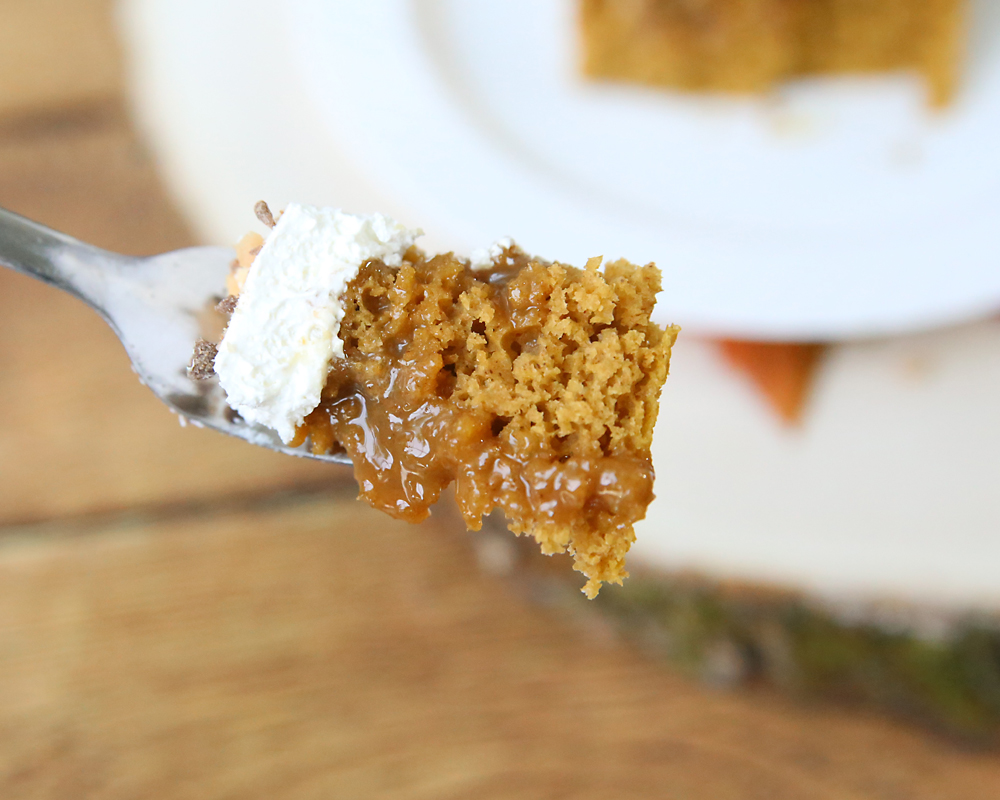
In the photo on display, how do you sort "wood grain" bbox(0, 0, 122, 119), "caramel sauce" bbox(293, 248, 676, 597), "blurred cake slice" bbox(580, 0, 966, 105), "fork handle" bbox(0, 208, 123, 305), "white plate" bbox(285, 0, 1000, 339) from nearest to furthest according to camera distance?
"caramel sauce" bbox(293, 248, 676, 597) → "fork handle" bbox(0, 208, 123, 305) → "white plate" bbox(285, 0, 1000, 339) → "blurred cake slice" bbox(580, 0, 966, 105) → "wood grain" bbox(0, 0, 122, 119)

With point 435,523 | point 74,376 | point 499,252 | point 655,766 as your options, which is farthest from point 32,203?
point 655,766

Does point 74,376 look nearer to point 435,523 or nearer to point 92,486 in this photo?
point 92,486

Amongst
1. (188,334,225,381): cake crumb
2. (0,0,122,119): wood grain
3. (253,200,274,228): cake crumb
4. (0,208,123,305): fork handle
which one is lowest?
(188,334,225,381): cake crumb

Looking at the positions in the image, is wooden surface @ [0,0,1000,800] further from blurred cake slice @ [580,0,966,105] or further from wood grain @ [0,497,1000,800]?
blurred cake slice @ [580,0,966,105]

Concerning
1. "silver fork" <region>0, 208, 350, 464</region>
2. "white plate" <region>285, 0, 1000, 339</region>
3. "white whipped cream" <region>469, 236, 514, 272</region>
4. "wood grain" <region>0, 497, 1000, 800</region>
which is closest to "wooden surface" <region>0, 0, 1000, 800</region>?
"wood grain" <region>0, 497, 1000, 800</region>

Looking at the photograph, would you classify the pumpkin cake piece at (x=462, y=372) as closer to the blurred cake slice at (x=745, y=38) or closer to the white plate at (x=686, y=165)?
the white plate at (x=686, y=165)

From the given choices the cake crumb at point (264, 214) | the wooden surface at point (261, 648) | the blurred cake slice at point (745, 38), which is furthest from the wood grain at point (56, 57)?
the cake crumb at point (264, 214)
